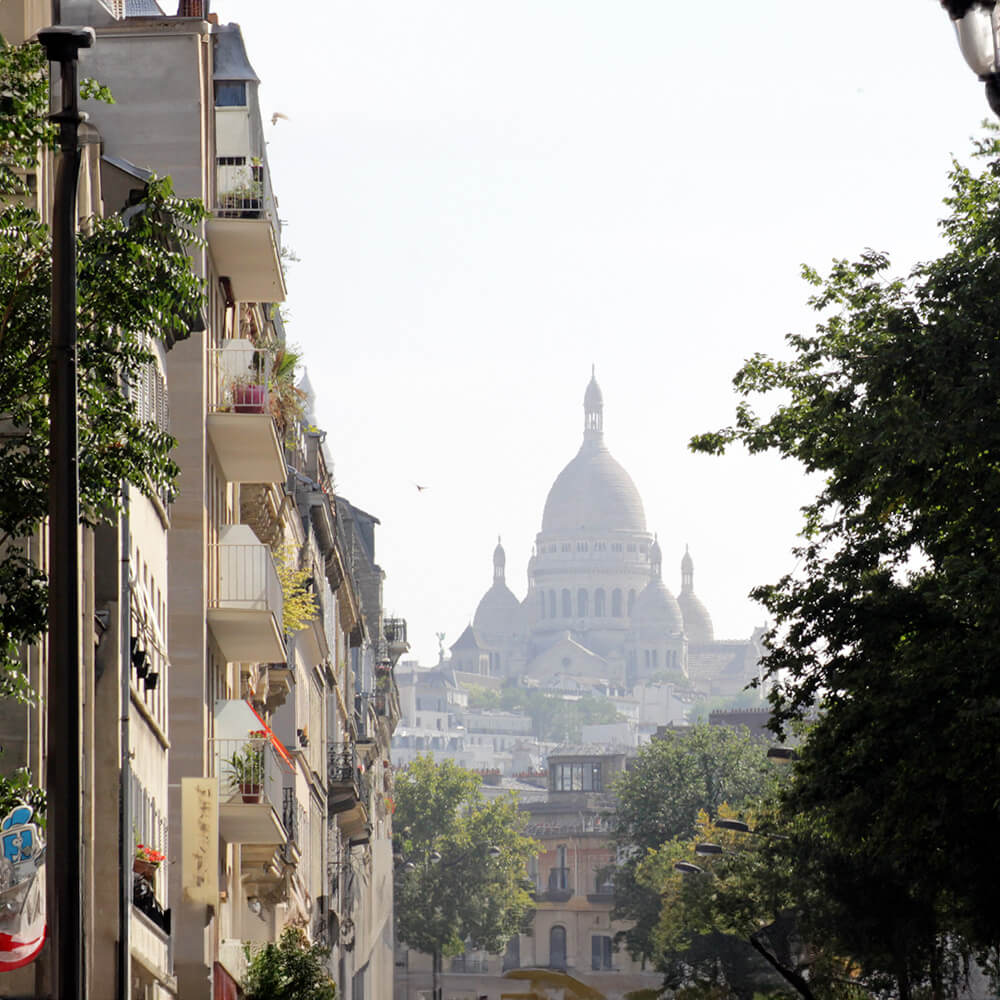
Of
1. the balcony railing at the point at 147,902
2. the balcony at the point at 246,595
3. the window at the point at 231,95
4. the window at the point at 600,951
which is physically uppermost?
the window at the point at 231,95

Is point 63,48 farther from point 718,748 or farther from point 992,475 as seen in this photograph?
point 718,748

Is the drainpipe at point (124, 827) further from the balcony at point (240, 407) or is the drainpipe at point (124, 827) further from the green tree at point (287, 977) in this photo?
the green tree at point (287, 977)

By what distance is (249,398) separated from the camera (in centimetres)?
2862

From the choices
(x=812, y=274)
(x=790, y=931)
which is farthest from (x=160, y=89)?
(x=790, y=931)

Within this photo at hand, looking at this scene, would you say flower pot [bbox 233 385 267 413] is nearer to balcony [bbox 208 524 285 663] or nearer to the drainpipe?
balcony [bbox 208 524 285 663]

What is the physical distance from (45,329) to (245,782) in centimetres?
1530

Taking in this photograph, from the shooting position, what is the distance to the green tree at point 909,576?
24.7m

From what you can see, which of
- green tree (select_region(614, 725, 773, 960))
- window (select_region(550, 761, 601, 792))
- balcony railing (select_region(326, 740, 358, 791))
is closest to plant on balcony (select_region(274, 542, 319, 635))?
balcony railing (select_region(326, 740, 358, 791))

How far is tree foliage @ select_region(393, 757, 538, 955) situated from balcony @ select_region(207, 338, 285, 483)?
8555 centimetres

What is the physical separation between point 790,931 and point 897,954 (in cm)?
1464

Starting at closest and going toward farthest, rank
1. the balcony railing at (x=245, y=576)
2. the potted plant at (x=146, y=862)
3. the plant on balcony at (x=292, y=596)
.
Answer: the potted plant at (x=146, y=862) → the balcony railing at (x=245, y=576) → the plant on balcony at (x=292, y=596)

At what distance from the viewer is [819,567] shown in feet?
95.2

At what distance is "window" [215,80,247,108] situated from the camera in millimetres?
29188

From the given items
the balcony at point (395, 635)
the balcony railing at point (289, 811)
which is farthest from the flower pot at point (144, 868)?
the balcony at point (395, 635)
